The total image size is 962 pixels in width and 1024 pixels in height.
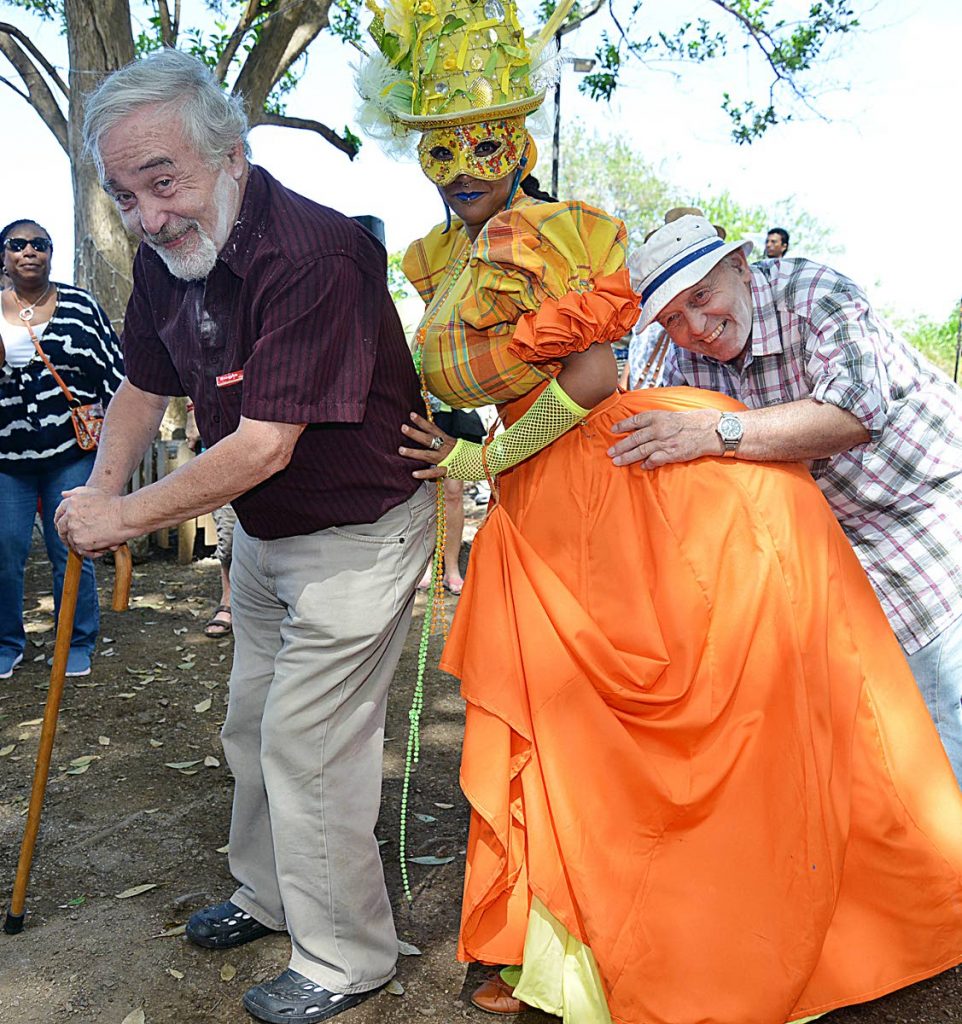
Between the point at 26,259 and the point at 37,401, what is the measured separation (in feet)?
2.42

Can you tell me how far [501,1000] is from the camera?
2.69 meters

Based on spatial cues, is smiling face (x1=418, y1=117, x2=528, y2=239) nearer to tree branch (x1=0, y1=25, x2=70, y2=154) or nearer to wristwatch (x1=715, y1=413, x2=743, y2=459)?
wristwatch (x1=715, y1=413, x2=743, y2=459)

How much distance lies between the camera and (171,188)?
231 centimetres

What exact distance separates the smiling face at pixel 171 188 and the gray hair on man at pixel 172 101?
0.05ft

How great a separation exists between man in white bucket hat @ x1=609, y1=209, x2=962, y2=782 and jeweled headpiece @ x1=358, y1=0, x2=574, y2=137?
0.57m

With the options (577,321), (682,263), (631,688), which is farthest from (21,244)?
(631,688)

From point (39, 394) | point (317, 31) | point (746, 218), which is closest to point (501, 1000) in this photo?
point (39, 394)

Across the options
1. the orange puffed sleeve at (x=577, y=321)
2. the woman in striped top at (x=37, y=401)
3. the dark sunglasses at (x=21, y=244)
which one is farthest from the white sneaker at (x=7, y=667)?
the orange puffed sleeve at (x=577, y=321)

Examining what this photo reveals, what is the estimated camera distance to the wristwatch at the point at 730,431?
8.49 ft

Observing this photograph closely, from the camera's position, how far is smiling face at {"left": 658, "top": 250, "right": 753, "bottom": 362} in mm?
2898

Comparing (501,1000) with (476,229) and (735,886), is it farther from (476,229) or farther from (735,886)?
(476,229)

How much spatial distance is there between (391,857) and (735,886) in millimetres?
1571

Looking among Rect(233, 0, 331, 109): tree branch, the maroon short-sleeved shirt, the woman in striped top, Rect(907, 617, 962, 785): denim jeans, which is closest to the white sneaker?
the woman in striped top

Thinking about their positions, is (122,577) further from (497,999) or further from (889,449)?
(889,449)
